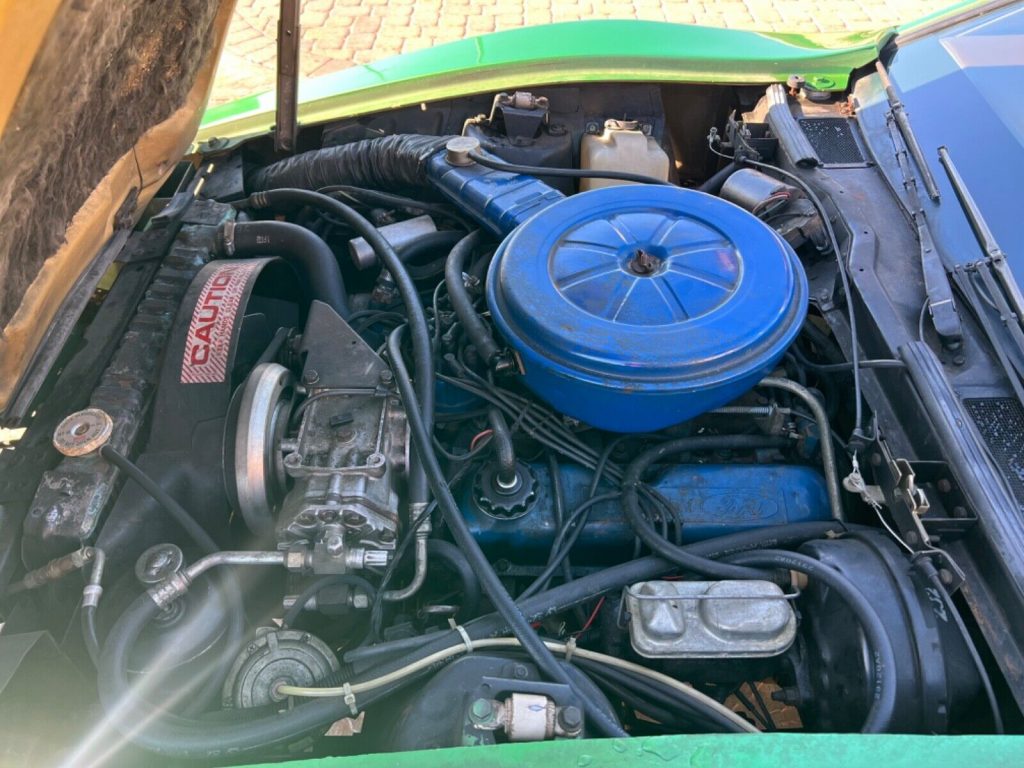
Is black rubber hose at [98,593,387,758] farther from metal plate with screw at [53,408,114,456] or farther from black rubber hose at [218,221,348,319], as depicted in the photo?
black rubber hose at [218,221,348,319]

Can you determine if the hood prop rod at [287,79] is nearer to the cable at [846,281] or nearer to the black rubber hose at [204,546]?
the black rubber hose at [204,546]

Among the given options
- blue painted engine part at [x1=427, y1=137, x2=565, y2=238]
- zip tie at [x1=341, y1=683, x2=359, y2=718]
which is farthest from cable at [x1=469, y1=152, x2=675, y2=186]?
zip tie at [x1=341, y1=683, x2=359, y2=718]

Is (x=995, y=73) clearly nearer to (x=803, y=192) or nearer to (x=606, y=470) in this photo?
(x=803, y=192)

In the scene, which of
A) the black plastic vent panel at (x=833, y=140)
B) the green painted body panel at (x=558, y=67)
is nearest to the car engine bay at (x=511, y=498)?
the black plastic vent panel at (x=833, y=140)

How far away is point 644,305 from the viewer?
1355 mm

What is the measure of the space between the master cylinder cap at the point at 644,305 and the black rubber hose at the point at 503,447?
10 cm

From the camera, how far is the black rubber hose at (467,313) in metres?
1.43

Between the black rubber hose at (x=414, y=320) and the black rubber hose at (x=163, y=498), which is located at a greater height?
the black rubber hose at (x=414, y=320)

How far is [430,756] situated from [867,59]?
7.50 ft

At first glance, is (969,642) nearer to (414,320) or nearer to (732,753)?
(732,753)

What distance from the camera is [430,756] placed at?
37.9 inches

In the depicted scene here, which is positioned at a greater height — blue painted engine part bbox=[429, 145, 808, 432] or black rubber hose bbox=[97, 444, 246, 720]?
blue painted engine part bbox=[429, 145, 808, 432]

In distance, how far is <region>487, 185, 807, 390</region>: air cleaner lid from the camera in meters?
1.27

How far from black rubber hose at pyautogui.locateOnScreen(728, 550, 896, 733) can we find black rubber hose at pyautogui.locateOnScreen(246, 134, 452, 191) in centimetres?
132
